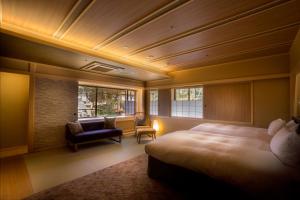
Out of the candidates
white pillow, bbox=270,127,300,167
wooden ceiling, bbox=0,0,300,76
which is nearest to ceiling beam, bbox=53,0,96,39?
wooden ceiling, bbox=0,0,300,76

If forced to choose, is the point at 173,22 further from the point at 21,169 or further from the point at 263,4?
the point at 21,169

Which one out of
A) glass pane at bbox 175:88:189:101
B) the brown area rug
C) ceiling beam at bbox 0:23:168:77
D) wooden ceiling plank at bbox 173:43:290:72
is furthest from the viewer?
glass pane at bbox 175:88:189:101

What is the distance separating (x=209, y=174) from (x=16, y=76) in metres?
5.08

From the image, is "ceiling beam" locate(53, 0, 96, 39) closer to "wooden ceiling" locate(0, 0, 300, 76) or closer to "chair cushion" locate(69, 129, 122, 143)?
"wooden ceiling" locate(0, 0, 300, 76)

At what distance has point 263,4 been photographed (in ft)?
6.18

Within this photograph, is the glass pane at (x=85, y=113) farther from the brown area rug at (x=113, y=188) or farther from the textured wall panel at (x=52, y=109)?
the brown area rug at (x=113, y=188)

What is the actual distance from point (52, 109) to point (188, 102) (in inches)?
175

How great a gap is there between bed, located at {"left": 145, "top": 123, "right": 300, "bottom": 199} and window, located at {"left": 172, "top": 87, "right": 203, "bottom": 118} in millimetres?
2596

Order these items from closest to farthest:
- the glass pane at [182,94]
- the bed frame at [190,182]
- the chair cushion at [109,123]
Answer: the bed frame at [190,182]
the chair cushion at [109,123]
the glass pane at [182,94]

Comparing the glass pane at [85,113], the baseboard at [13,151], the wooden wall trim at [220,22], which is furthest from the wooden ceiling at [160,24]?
the baseboard at [13,151]

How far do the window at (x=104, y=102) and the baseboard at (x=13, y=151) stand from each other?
65.6 inches

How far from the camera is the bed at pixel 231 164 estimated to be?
56.4 inches

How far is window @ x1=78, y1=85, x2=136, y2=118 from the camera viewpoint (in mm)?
5152

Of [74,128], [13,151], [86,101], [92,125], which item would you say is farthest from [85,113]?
[13,151]
